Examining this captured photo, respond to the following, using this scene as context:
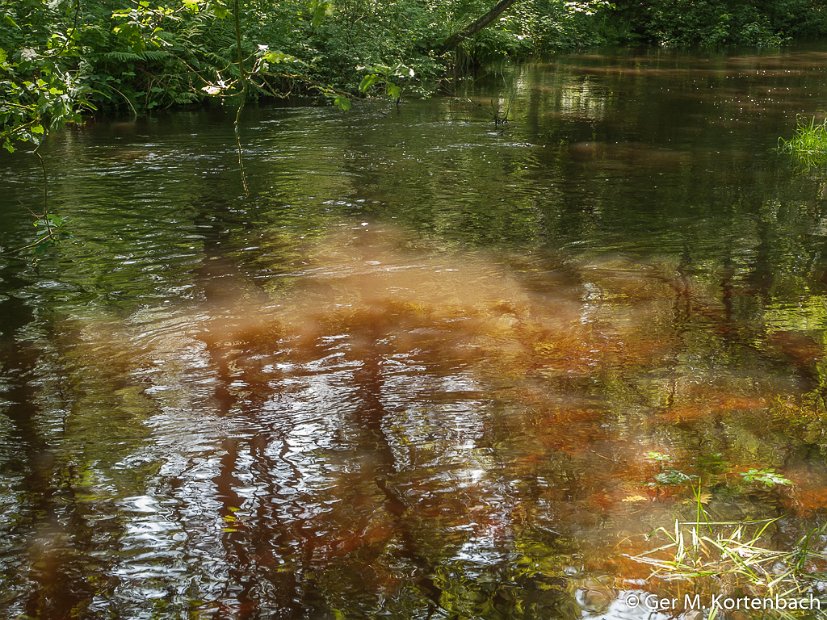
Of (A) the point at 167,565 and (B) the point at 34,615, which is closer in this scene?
(B) the point at 34,615

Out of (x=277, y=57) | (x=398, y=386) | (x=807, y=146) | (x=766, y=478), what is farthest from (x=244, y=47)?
(x=766, y=478)

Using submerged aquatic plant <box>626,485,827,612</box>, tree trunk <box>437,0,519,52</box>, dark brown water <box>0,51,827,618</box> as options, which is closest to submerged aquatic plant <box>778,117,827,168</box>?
dark brown water <box>0,51,827,618</box>

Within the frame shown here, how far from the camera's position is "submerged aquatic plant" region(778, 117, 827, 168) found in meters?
10.6

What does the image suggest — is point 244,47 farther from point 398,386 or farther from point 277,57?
point 398,386

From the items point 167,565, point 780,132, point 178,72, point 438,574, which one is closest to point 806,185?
point 780,132

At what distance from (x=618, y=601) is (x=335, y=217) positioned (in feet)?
19.7

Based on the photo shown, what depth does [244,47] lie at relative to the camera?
16.3 m

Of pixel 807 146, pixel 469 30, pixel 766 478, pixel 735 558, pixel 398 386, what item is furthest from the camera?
pixel 469 30

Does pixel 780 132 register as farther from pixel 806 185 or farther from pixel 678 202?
pixel 678 202

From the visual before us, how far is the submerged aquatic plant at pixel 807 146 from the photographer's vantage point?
10.6m

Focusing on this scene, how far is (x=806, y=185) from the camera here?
9.45m

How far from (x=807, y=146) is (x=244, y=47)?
1078cm

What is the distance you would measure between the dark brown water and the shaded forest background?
1.40m

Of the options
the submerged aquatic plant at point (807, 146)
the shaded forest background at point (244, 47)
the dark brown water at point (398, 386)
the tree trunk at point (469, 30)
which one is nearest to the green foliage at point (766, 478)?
the dark brown water at point (398, 386)
